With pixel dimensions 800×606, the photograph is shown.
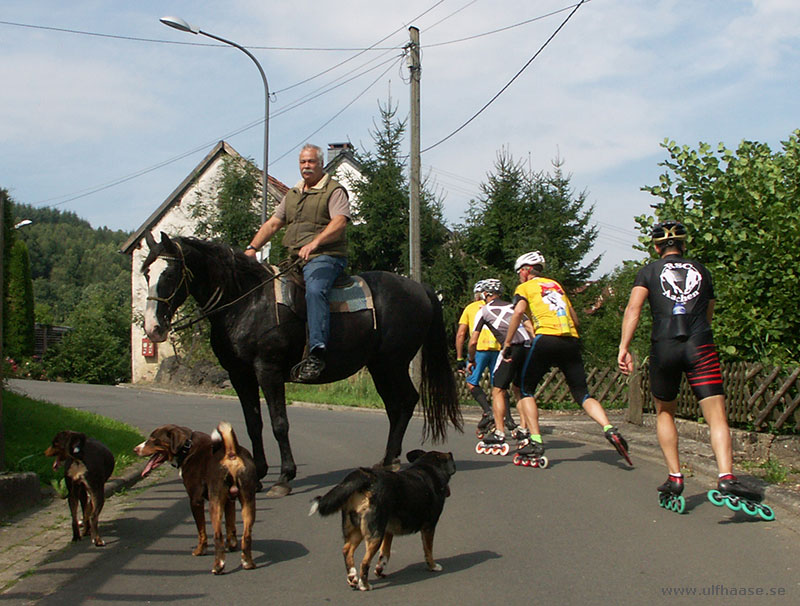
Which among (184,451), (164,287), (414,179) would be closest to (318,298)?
(164,287)

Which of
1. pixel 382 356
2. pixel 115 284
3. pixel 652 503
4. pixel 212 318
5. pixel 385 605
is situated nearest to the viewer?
pixel 385 605

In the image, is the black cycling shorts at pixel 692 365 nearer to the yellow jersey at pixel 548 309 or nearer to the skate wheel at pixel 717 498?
the skate wheel at pixel 717 498

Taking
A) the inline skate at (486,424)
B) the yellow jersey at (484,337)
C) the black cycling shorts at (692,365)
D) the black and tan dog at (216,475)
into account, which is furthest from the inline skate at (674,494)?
the yellow jersey at (484,337)

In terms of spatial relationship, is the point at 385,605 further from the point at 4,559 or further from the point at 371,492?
the point at 4,559

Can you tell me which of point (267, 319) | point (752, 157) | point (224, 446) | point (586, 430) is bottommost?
point (586, 430)

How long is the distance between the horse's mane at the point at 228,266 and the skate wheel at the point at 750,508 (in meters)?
4.22

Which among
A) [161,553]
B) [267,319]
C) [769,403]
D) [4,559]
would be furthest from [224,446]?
[769,403]

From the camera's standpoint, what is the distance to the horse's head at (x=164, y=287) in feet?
23.1

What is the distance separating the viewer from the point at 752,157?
10.8 metres

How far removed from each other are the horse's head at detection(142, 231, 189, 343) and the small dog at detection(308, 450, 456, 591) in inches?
116

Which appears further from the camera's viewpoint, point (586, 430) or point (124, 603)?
point (586, 430)

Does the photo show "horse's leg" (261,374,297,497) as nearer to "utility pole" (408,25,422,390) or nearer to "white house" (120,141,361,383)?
"utility pole" (408,25,422,390)

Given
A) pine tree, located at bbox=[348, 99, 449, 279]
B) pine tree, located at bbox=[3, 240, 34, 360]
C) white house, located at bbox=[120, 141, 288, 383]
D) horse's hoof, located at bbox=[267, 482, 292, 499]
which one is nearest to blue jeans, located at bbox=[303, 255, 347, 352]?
horse's hoof, located at bbox=[267, 482, 292, 499]

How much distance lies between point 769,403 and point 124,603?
276 inches
